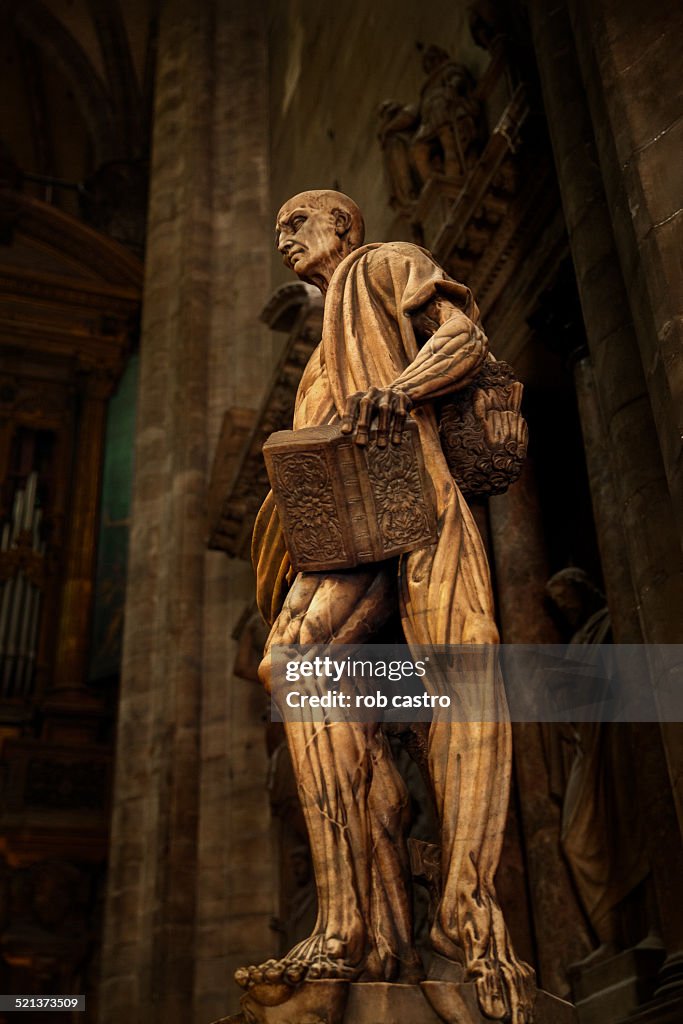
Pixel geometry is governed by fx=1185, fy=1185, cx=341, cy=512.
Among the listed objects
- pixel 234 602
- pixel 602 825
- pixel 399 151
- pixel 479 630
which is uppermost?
pixel 399 151

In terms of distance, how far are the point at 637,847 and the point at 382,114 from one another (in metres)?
4.71

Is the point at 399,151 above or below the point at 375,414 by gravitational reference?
above

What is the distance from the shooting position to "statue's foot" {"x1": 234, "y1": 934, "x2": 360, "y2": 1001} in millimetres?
1983

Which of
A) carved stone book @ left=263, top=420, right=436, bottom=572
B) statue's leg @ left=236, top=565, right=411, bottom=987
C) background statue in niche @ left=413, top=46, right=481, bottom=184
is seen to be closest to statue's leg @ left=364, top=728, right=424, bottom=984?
statue's leg @ left=236, top=565, right=411, bottom=987

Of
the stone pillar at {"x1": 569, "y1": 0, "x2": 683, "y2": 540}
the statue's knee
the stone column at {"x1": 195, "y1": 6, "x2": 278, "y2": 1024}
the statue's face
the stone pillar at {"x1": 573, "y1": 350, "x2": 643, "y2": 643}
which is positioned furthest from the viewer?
the stone column at {"x1": 195, "y1": 6, "x2": 278, "y2": 1024}

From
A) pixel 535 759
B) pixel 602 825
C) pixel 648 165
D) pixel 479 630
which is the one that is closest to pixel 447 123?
pixel 648 165

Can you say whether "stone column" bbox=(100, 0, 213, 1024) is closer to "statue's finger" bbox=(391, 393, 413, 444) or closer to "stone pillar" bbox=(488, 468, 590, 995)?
"stone pillar" bbox=(488, 468, 590, 995)

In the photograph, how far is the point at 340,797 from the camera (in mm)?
2229

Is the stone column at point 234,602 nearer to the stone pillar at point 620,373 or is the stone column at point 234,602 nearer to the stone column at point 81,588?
the stone pillar at point 620,373

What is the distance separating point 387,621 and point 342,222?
3.64 ft

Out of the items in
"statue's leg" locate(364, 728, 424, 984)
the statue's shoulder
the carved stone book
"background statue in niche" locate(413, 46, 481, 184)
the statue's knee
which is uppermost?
"background statue in niche" locate(413, 46, 481, 184)

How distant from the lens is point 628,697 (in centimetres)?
411

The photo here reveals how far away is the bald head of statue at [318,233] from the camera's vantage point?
9.77 feet

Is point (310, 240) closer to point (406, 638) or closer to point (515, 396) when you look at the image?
point (515, 396)
